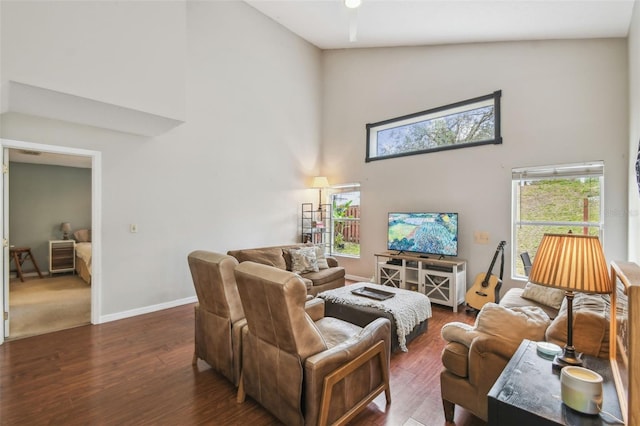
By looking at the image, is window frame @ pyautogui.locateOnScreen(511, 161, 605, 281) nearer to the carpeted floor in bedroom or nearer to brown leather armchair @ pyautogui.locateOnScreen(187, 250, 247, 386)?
brown leather armchair @ pyautogui.locateOnScreen(187, 250, 247, 386)

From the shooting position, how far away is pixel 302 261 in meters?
4.57

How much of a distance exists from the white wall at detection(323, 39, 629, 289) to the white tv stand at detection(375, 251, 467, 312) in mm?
365

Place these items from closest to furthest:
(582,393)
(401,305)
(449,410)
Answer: (582,393) → (449,410) → (401,305)

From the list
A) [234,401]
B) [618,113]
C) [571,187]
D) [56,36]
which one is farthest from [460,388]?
[56,36]

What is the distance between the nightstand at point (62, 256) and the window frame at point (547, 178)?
8409mm

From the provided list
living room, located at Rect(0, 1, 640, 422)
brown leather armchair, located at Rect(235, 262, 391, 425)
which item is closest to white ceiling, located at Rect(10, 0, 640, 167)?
living room, located at Rect(0, 1, 640, 422)

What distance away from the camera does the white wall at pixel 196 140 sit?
2.91 meters

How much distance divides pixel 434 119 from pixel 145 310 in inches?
210

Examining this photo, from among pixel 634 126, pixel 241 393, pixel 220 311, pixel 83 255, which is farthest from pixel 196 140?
pixel 634 126

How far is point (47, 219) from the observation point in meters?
6.38

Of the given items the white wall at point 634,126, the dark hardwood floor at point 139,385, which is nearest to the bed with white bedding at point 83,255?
the dark hardwood floor at point 139,385

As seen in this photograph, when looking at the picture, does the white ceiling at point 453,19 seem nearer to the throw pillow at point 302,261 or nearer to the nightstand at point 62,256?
the throw pillow at point 302,261

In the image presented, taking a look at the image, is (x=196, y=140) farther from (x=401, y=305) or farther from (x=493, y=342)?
(x=493, y=342)

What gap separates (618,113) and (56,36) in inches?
230
